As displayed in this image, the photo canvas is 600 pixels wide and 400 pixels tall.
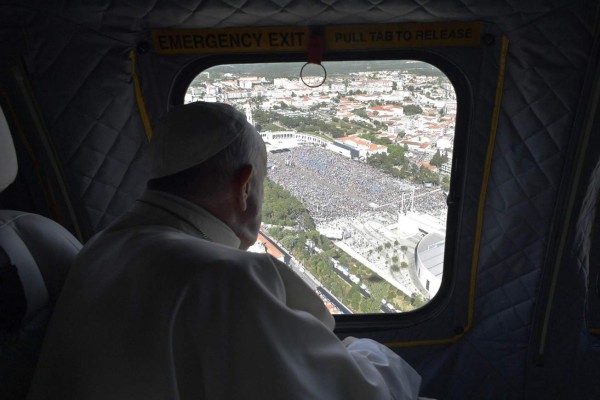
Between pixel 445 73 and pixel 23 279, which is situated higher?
pixel 445 73

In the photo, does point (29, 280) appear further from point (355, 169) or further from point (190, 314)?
point (355, 169)

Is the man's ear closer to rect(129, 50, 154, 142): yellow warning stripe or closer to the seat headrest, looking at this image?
the seat headrest

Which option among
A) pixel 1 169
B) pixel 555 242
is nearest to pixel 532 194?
pixel 555 242

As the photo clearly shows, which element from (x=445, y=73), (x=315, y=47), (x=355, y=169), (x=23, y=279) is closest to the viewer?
(x=23, y=279)

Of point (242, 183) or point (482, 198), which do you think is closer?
point (242, 183)

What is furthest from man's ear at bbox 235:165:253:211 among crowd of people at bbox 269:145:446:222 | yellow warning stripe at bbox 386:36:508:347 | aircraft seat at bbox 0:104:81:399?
yellow warning stripe at bbox 386:36:508:347

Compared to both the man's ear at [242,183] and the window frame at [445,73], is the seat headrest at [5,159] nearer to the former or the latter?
the man's ear at [242,183]

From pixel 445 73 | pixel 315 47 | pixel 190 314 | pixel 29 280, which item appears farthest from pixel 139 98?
pixel 190 314

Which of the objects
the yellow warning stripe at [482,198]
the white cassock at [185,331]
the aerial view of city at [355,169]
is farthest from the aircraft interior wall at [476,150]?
the white cassock at [185,331]
